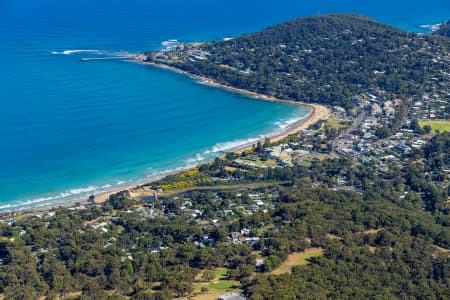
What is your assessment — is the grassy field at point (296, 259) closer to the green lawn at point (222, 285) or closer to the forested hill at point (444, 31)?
the green lawn at point (222, 285)

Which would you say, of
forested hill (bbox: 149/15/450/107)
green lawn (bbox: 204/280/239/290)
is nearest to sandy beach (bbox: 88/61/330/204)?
forested hill (bbox: 149/15/450/107)

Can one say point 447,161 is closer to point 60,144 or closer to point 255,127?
point 255,127

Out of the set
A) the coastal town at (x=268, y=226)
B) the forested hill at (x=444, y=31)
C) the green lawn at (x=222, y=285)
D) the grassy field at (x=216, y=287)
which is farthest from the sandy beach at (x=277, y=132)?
the forested hill at (x=444, y=31)

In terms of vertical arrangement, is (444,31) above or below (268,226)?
above

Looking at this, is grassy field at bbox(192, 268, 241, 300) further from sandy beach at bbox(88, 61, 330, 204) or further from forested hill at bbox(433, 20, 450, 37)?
forested hill at bbox(433, 20, 450, 37)

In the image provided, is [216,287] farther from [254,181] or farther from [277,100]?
[277,100]

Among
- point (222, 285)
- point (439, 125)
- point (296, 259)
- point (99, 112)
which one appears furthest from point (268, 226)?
point (439, 125)
